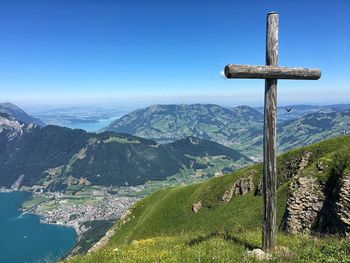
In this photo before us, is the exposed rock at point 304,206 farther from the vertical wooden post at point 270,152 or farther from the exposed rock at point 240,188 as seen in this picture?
the vertical wooden post at point 270,152

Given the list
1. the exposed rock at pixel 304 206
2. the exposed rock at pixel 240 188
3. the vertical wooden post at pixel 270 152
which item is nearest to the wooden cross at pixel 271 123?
the vertical wooden post at pixel 270 152

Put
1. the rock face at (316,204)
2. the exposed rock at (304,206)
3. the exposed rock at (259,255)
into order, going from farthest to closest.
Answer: the exposed rock at (304,206), the rock face at (316,204), the exposed rock at (259,255)

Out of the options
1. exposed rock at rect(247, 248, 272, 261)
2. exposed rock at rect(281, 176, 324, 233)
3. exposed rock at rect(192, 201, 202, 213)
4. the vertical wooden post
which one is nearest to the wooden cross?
the vertical wooden post

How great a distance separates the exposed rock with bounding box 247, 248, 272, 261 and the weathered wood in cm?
596

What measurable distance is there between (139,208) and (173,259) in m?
80.3

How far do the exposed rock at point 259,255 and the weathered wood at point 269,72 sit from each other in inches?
235

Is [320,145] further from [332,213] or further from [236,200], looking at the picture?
[332,213]

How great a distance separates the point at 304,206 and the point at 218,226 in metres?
19.3

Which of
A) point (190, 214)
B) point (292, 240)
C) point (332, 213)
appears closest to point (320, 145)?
point (332, 213)

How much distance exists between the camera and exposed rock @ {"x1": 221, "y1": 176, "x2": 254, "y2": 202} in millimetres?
65312

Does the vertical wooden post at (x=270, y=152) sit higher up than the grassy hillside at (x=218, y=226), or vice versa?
the vertical wooden post at (x=270, y=152)

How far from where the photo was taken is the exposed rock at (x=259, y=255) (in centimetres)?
1161

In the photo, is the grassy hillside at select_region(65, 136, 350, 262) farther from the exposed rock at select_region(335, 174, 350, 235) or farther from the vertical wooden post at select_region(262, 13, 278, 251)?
the exposed rock at select_region(335, 174, 350, 235)

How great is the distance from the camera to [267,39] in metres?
13.1
